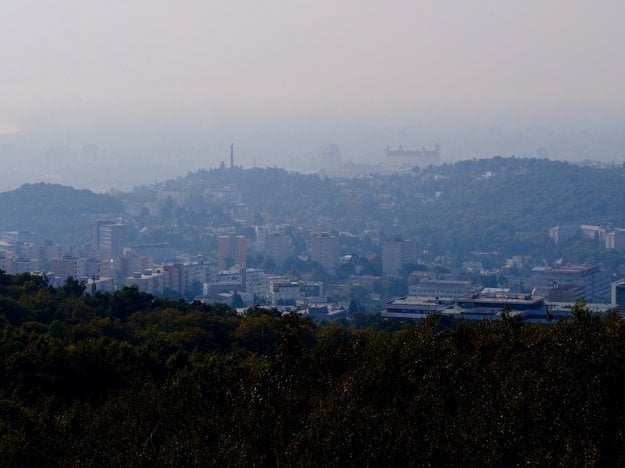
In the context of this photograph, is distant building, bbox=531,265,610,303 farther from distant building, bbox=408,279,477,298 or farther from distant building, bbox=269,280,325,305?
distant building, bbox=269,280,325,305

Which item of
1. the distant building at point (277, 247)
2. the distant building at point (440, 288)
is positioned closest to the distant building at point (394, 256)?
the distant building at point (277, 247)

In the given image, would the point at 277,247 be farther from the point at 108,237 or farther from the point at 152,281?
the point at 152,281

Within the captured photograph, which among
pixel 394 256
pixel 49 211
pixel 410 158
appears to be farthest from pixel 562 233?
pixel 410 158

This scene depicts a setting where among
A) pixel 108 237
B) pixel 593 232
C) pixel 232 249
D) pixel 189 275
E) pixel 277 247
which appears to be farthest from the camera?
pixel 593 232

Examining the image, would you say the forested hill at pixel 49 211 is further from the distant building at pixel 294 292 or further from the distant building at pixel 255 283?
the distant building at pixel 294 292

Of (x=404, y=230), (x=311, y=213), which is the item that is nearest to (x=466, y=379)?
(x=404, y=230)
